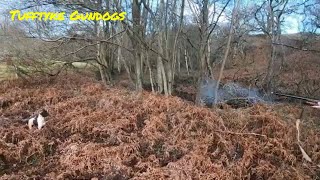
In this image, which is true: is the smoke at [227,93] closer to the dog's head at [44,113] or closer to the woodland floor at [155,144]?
the woodland floor at [155,144]

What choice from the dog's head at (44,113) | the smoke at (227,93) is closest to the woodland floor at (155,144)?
the dog's head at (44,113)

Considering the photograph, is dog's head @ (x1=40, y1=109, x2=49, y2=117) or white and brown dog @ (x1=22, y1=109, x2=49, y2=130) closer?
white and brown dog @ (x1=22, y1=109, x2=49, y2=130)

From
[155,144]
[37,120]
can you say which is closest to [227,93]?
[155,144]

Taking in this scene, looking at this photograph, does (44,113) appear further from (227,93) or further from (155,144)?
(227,93)

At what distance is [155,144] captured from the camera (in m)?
4.67

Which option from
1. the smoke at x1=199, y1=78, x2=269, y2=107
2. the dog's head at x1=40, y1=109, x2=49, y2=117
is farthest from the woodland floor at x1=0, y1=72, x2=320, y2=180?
the smoke at x1=199, y1=78, x2=269, y2=107

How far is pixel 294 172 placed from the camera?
3838mm

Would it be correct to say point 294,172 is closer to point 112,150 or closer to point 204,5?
point 112,150

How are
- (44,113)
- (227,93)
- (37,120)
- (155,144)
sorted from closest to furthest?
(155,144)
(37,120)
(44,113)
(227,93)

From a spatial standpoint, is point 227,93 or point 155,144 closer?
point 155,144

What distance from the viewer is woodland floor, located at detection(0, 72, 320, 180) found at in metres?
3.89

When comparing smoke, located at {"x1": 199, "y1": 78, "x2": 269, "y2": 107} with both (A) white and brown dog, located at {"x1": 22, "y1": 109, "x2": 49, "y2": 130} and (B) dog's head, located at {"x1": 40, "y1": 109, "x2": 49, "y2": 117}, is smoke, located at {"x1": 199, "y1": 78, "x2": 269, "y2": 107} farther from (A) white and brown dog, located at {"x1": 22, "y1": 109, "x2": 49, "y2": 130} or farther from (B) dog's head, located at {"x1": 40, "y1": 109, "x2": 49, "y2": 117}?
(A) white and brown dog, located at {"x1": 22, "y1": 109, "x2": 49, "y2": 130}

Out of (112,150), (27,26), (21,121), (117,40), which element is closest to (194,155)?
(112,150)

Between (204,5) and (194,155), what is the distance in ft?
21.9
